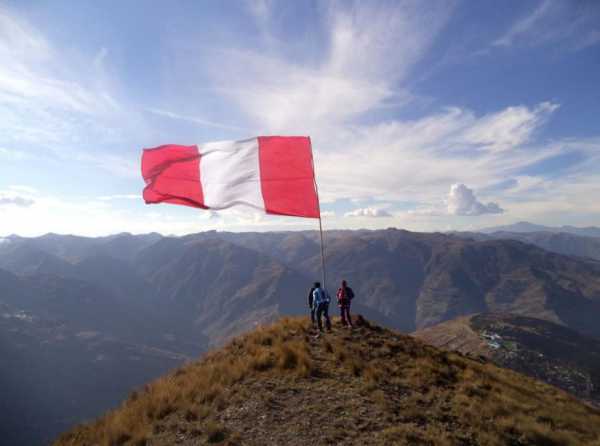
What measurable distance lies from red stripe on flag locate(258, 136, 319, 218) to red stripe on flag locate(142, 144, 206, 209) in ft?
9.33

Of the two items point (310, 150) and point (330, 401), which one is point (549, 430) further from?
point (310, 150)

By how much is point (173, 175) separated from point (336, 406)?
11084 millimetres

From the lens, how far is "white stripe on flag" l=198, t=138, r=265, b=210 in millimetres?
15727

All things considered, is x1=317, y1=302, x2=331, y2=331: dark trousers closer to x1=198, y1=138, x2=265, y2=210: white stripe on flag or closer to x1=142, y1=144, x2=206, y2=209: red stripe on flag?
x1=198, y1=138, x2=265, y2=210: white stripe on flag

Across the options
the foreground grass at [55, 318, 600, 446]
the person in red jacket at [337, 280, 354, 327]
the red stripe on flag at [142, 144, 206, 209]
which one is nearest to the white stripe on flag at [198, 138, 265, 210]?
the red stripe on flag at [142, 144, 206, 209]

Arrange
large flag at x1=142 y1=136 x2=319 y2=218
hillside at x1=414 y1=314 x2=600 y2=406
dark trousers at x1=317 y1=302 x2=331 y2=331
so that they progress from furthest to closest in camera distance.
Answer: hillside at x1=414 y1=314 x2=600 y2=406
dark trousers at x1=317 y1=302 x2=331 y2=331
large flag at x1=142 y1=136 x2=319 y2=218

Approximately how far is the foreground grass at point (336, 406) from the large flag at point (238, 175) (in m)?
6.15

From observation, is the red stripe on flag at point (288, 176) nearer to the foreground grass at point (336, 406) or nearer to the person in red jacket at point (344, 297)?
the person in red jacket at point (344, 297)

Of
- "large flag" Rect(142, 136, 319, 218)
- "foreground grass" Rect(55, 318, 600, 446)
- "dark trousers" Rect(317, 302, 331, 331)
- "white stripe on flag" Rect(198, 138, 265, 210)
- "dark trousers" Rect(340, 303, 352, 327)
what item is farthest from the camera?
"dark trousers" Rect(340, 303, 352, 327)

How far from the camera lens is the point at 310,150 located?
16.8m

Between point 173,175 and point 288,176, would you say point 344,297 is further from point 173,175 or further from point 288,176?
point 173,175

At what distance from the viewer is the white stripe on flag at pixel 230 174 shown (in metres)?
15.7

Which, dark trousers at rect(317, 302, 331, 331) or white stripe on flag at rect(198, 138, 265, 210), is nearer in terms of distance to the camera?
white stripe on flag at rect(198, 138, 265, 210)

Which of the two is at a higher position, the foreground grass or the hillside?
Result: the foreground grass
